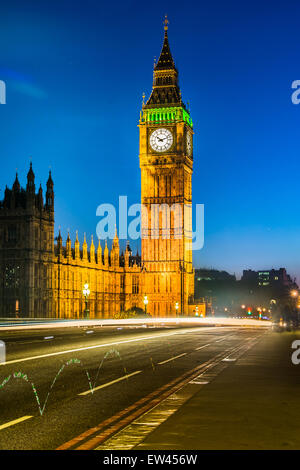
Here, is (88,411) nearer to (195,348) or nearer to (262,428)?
(262,428)

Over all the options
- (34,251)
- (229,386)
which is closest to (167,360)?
(229,386)

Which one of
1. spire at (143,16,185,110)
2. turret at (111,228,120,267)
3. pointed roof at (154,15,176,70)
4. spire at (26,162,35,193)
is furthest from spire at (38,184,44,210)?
pointed roof at (154,15,176,70)

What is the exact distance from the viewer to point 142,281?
370 ft

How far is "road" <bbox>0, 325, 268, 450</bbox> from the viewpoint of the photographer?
1054cm

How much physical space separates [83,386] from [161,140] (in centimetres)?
10150

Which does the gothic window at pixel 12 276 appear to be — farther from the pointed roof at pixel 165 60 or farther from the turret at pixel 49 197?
the pointed roof at pixel 165 60

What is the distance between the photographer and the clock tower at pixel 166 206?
112125mm

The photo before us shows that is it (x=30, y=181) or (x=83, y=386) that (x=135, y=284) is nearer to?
(x=30, y=181)

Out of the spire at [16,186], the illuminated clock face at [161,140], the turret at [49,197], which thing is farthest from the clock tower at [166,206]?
the spire at [16,186]

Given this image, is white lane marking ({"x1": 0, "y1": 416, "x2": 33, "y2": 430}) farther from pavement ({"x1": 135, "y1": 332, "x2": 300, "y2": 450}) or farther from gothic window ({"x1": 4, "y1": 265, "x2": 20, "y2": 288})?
gothic window ({"x1": 4, "y1": 265, "x2": 20, "y2": 288})

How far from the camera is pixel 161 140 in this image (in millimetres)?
115625

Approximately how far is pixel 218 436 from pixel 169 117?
109391 millimetres

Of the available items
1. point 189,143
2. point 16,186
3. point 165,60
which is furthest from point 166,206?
point 16,186

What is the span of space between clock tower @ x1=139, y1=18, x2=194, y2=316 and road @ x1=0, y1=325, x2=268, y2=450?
8329 cm
